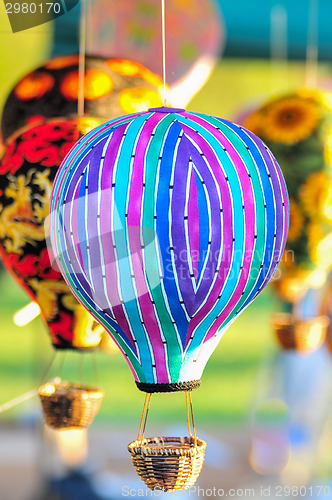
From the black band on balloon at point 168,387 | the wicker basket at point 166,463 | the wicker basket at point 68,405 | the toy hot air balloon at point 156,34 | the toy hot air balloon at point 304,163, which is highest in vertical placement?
the toy hot air balloon at point 156,34

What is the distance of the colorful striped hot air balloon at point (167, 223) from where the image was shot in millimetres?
1021

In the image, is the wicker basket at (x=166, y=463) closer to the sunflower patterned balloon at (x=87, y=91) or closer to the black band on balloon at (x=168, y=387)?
the black band on balloon at (x=168, y=387)

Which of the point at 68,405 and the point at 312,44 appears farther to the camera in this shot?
the point at 312,44

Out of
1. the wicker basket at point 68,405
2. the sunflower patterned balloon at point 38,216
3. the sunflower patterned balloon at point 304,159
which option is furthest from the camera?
the sunflower patterned balloon at point 304,159

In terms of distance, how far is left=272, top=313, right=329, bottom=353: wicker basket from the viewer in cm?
192

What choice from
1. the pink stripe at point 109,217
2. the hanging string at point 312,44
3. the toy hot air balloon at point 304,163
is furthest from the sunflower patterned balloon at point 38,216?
the hanging string at point 312,44

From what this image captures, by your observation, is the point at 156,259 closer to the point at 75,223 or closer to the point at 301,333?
the point at 75,223

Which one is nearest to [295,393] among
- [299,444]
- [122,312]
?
[299,444]

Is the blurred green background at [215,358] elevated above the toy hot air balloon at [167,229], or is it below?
above

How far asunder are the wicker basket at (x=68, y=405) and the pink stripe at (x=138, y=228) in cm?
37

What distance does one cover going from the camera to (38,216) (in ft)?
4.28

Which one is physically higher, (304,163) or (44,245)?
(304,163)

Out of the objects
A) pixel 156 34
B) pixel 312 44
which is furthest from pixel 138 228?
pixel 312 44

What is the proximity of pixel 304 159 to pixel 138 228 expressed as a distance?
77 cm
